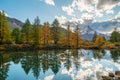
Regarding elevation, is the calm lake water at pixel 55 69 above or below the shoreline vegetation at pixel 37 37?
below

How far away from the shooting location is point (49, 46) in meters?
96.4

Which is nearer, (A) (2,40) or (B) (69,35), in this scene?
(A) (2,40)

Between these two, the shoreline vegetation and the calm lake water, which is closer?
the calm lake water

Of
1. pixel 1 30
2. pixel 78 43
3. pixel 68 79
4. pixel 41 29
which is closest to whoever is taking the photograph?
pixel 68 79

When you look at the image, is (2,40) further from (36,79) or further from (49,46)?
(36,79)

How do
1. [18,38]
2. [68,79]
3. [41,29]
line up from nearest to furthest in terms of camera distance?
1. [68,79]
2. [18,38]
3. [41,29]

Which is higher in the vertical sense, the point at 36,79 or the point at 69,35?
the point at 69,35

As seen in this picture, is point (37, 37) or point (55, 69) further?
point (37, 37)

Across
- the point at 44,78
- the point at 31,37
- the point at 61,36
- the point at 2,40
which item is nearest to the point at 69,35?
the point at 61,36

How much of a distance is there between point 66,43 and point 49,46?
16958mm

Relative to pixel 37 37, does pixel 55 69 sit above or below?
below

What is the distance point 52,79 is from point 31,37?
7301cm

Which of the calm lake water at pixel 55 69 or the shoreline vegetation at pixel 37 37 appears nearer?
the calm lake water at pixel 55 69

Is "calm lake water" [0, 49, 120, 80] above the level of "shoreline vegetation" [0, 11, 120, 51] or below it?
below
